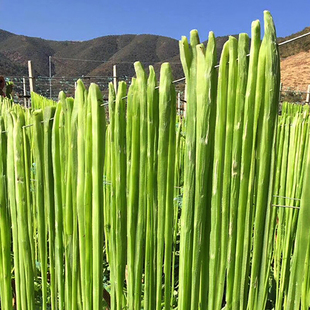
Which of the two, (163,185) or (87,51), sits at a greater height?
(87,51)

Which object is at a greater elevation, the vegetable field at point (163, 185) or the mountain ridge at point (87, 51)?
the mountain ridge at point (87, 51)

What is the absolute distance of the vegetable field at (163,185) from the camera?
2.35 feet

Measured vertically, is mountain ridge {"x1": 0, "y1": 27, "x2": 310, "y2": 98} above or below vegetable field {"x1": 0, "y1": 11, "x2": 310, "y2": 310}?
above

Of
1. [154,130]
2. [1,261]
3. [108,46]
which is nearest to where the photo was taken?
[154,130]

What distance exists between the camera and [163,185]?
0.83 m

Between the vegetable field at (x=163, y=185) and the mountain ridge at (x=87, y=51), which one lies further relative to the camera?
A: the mountain ridge at (x=87, y=51)

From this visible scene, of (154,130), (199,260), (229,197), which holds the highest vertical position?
(154,130)

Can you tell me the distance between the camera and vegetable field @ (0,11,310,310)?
717mm

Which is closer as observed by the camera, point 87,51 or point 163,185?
point 163,185

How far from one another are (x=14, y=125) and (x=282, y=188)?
1.14 m

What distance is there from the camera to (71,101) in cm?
94

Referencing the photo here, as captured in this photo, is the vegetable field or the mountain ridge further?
the mountain ridge

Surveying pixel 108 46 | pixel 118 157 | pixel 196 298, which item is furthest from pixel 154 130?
pixel 108 46

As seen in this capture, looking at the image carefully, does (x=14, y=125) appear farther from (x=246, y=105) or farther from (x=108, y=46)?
(x=108, y=46)
